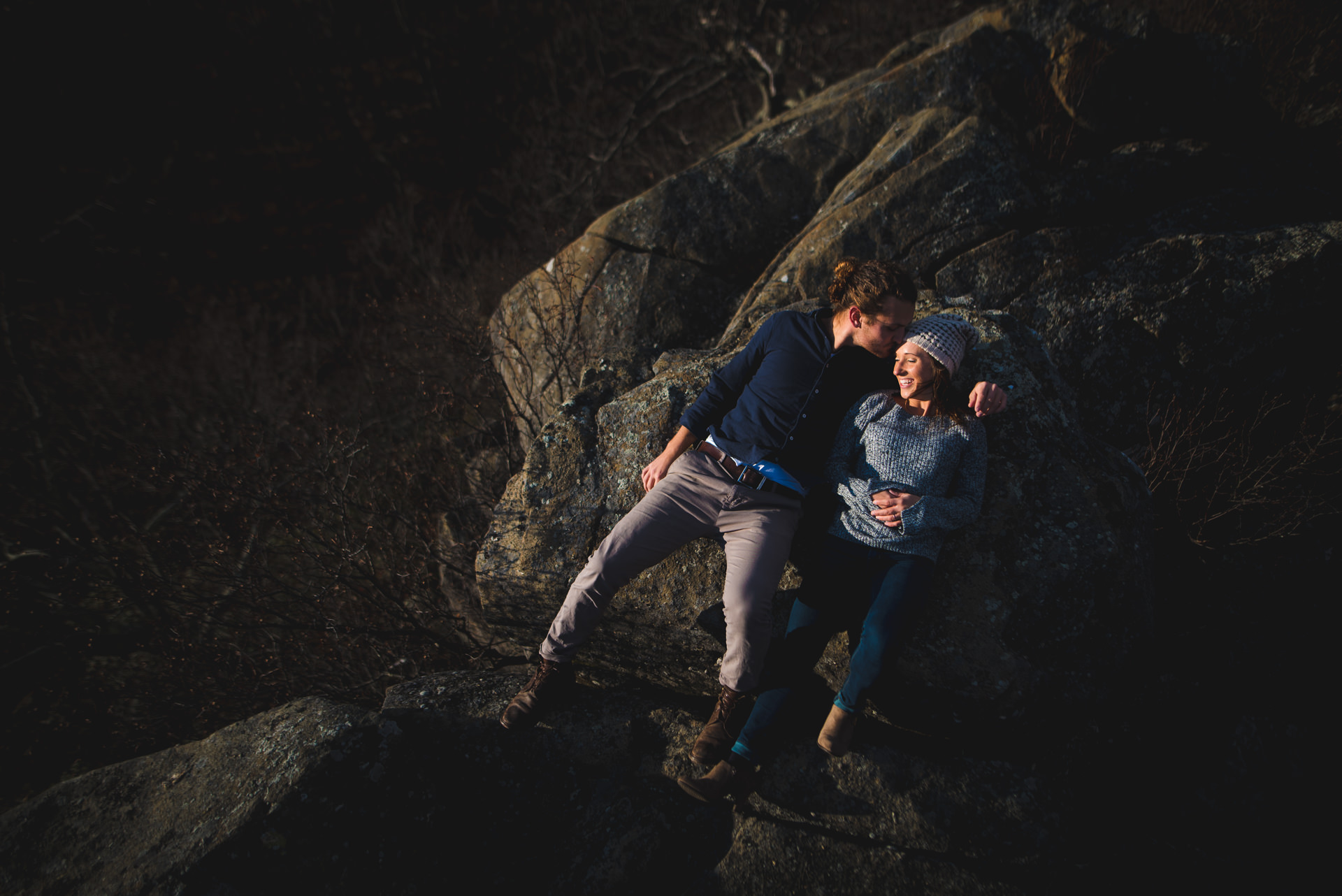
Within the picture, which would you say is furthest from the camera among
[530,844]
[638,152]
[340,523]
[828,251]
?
[638,152]

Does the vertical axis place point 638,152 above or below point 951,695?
above

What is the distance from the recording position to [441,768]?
8.95ft

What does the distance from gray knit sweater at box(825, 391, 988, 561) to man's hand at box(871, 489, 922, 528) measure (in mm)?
25

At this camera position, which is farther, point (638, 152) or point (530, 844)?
point (638, 152)

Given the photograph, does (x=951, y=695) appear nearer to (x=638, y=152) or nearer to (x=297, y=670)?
(x=297, y=670)

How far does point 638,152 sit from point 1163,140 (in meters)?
7.62

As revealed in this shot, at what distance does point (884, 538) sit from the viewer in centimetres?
272

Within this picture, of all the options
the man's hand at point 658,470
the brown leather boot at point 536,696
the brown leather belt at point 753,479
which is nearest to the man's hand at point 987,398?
the brown leather belt at point 753,479

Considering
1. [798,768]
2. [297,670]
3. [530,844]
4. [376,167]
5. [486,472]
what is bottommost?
[798,768]

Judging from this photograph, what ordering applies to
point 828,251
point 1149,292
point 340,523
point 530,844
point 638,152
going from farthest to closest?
point 638,152 < point 340,523 < point 828,251 < point 1149,292 < point 530,844

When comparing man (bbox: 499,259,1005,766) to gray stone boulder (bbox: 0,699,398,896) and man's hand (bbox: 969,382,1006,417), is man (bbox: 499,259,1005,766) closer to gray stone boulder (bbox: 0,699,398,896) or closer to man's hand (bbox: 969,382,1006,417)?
man's hand (bbox: 969,382,1006,417)

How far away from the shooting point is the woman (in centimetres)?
264

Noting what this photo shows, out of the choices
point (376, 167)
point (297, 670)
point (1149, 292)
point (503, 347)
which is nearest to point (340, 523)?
point (297, 670)

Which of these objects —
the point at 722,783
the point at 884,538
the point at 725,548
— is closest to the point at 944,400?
the point at 884,538
